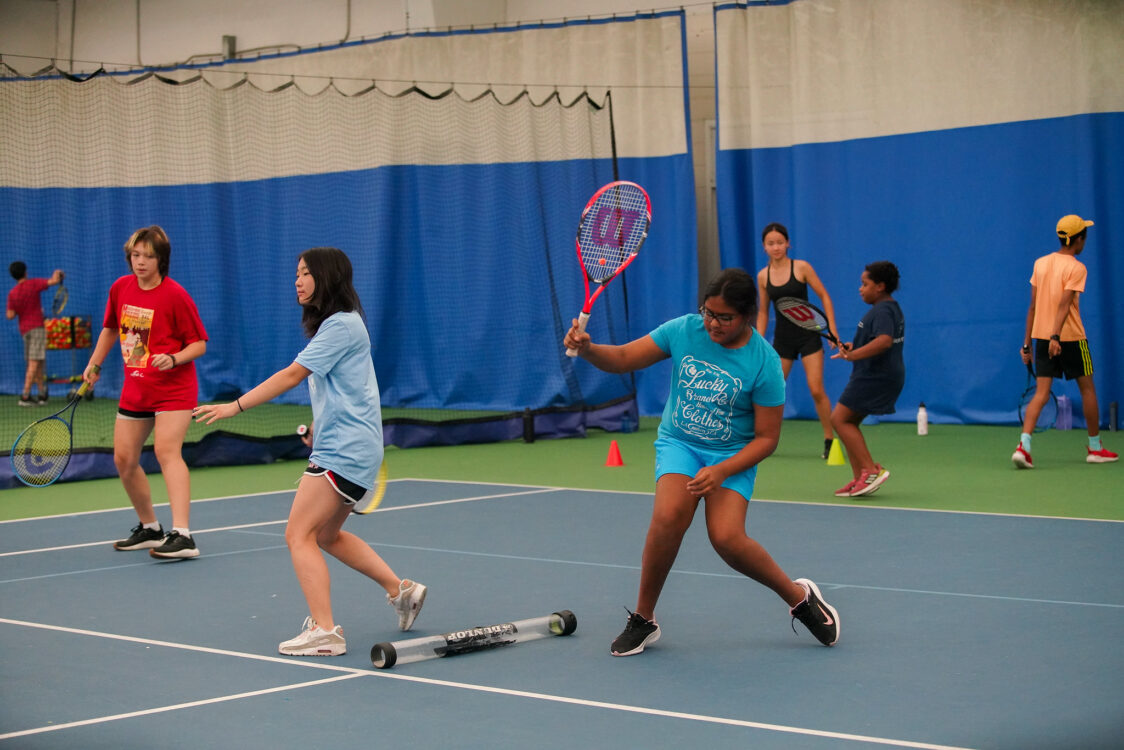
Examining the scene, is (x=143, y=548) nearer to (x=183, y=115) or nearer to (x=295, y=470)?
(x=295, y=470)

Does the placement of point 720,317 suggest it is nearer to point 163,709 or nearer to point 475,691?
point 475,691

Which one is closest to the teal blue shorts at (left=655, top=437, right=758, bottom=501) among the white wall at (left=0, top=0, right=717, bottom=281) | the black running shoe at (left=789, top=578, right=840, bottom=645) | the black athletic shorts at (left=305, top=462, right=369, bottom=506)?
the black running shoe at (left=789, top=578, right=840, bottom=645)

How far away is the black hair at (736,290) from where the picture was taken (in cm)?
435

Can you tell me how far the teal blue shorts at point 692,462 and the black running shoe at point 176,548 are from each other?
2.94 m

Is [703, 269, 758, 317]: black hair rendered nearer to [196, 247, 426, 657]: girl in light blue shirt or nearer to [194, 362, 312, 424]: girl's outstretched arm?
[196, 247, 426, 657]: girl in light blue shirt

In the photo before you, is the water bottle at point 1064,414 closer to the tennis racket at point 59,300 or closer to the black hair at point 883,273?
the black hair at point 883,273

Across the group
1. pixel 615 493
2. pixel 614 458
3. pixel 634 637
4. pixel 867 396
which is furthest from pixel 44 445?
pixel 867 396

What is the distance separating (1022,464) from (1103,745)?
6144mm

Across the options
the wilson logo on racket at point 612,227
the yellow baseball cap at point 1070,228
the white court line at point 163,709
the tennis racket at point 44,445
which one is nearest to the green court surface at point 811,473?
the tennis racket at point 44,445

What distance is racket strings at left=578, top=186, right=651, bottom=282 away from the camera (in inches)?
222

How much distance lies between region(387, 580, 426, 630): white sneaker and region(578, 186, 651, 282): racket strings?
4.94 feet

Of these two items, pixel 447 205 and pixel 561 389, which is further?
pixel 447 205

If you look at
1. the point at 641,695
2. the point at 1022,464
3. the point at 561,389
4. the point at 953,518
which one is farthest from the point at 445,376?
the point at 641,695

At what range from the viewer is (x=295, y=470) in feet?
33.8
